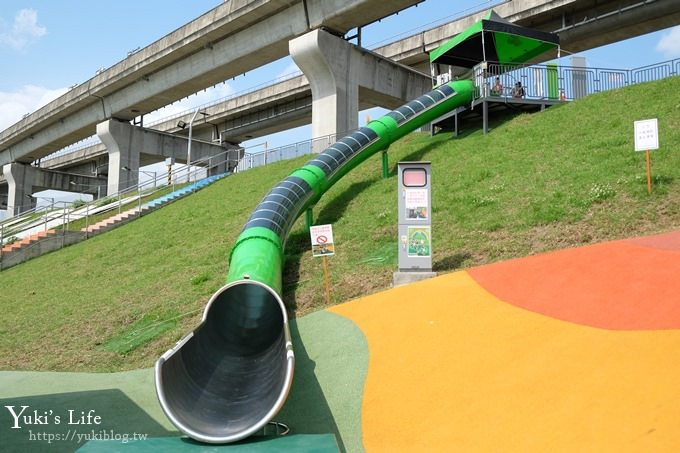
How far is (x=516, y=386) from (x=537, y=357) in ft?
1.91

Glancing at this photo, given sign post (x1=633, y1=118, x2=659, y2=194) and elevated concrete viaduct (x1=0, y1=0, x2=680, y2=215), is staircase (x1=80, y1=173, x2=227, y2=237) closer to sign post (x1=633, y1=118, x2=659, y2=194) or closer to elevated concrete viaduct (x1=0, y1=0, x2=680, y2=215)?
elevated concrete viaduct (x1=0, y1=0, x2=680, y2=215)

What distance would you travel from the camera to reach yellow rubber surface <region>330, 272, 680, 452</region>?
4535mm

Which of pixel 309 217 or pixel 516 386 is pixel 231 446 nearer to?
pixel 516 386

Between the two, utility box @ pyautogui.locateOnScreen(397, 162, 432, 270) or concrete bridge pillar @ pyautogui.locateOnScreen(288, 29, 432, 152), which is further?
concrete bridge pillar @ pyautogui.locateOnScreen(288, 29, 432, 152)

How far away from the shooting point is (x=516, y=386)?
17.9ft

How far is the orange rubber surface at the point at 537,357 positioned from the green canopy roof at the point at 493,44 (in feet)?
48.9

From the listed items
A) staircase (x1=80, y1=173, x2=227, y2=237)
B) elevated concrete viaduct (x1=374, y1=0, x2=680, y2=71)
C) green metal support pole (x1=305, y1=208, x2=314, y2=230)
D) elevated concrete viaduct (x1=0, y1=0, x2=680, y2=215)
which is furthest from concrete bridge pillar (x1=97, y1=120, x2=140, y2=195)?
green metal support pole (x1=305, y1=208, x2=314, y2=230)

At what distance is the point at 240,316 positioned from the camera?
932 cm

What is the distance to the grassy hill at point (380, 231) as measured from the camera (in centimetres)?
1040

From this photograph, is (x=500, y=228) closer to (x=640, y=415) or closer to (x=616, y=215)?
(x=616, y=215)

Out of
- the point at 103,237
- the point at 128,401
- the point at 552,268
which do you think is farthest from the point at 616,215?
the point at 103,237

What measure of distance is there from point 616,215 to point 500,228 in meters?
2.30

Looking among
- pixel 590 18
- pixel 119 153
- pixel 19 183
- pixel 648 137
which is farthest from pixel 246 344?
pixel 19 183

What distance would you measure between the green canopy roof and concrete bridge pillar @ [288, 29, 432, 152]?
196 inches
